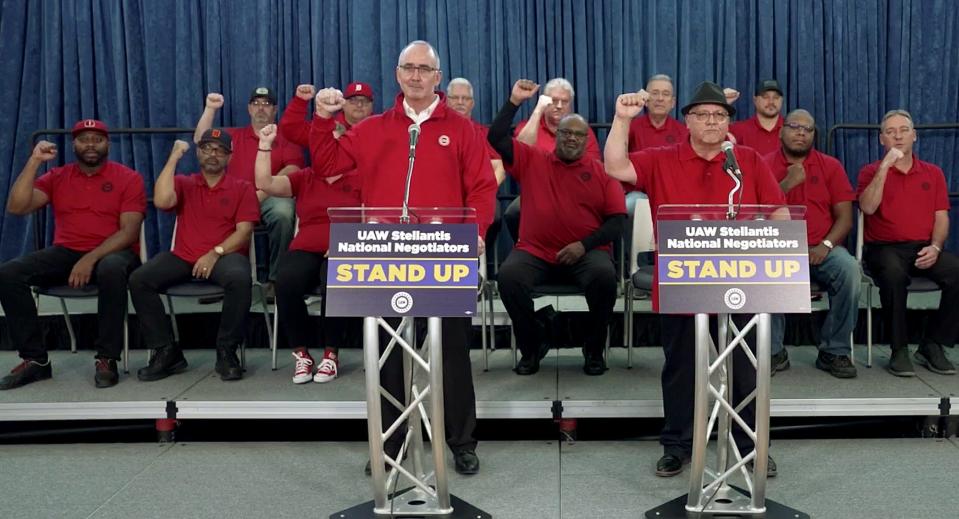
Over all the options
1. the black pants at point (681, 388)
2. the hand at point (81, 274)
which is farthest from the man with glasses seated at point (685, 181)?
the hand at point (81, 274)

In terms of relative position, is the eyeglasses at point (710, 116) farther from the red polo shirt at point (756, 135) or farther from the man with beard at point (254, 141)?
the man with beard at point (254, 141)

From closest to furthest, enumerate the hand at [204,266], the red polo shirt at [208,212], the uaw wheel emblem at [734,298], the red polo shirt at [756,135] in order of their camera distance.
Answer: the uaw wheel emblem at [734,298]
the hand at [204,266]
the red polo shirt at [208,212]
the red polo shirt at [756,135]

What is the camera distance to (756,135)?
223 inches

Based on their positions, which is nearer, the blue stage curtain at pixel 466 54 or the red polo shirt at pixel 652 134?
the red polo shirt at pixel 652 134

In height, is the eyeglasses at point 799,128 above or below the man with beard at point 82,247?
above

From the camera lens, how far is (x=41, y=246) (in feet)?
19.7

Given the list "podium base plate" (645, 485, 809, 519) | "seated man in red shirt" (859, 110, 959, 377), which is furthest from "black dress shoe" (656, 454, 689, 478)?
"seated man in red shirt" (859, 110, 959, 377)

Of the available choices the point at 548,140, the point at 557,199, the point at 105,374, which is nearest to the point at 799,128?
the point at 557,199

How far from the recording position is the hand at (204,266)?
16.0 feet

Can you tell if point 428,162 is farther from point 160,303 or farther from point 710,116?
point 160,303

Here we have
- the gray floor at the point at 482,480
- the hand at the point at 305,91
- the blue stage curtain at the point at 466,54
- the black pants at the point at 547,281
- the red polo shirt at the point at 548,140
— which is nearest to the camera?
the gray floor at the point at 482,480

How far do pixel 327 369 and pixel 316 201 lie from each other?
2.85 ft

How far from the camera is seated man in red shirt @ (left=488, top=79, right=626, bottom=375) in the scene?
15.3ft

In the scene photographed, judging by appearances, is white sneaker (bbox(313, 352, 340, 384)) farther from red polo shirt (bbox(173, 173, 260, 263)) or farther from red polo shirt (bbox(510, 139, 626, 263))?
red polo shirt (bbox(510, 139, 626, 263))
